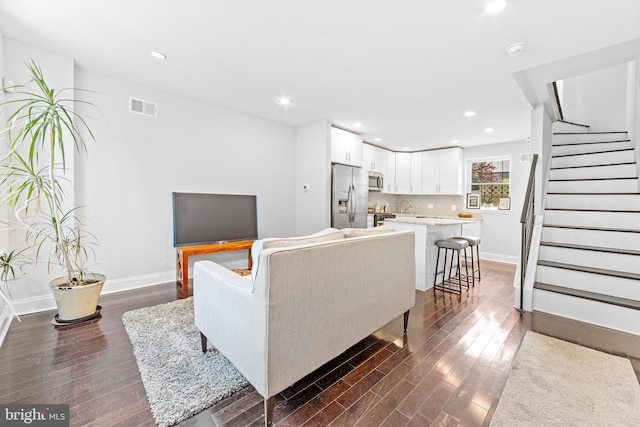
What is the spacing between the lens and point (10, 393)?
161 cm

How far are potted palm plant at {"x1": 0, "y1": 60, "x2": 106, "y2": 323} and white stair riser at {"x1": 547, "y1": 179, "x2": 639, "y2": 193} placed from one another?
602 cm

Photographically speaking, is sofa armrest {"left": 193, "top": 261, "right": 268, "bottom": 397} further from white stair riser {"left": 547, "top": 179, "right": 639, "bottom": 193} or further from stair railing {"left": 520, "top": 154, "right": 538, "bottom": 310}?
white stair riser {"left": 547, "top": 179, "right": 639, "bottom": 193}

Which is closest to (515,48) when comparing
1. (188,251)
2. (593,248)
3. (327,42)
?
(327,42)

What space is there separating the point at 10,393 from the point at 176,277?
2.21 m

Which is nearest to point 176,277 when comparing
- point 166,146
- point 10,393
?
point 166,146

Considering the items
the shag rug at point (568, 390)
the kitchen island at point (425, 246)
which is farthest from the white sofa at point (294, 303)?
the kitchen island at point (425, 246)

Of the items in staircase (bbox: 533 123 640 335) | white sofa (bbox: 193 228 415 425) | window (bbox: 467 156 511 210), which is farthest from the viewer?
window (bbox: 467 156 511 210)

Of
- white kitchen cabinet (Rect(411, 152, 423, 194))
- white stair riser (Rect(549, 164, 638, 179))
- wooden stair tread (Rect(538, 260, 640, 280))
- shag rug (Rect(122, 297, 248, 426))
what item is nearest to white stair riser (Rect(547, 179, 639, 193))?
white stair riser (Rect(549, 164, 638, 179))

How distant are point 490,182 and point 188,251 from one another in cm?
631

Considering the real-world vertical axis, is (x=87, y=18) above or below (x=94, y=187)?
above

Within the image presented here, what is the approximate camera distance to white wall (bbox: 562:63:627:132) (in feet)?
14.8

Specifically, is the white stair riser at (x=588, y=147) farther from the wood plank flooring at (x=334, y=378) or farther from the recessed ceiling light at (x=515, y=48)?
the wood plank flooring at (x=334, y=378)

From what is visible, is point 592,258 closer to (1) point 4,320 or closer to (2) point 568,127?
(2) point 568,127

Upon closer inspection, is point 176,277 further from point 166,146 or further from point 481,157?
point 481,157
